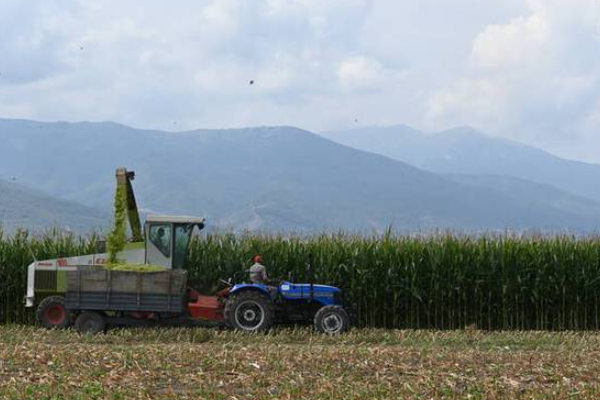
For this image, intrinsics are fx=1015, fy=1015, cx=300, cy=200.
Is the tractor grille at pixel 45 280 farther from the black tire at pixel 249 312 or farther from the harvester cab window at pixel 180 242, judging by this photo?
the black tire at pixel 249 312

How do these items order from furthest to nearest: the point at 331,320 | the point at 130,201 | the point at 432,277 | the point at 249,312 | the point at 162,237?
the point at 432,277 < the point at 130,201 < the point at 162,237 < the point at 331,320 < the point at 249,312

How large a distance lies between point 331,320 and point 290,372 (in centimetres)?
791

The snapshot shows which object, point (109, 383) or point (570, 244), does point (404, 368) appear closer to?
point (109, 383)

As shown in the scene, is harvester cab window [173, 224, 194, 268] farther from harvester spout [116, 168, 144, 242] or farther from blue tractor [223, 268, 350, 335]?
blue tractor [223, 268, 350, 335]

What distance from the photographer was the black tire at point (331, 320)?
860 inches

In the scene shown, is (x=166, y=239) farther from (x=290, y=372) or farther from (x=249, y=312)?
(x=290, y=372)

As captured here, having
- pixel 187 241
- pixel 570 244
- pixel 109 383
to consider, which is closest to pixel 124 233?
pixel 187 241

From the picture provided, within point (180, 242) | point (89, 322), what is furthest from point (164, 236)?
point (89, 322)

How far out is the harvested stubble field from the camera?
12.4m

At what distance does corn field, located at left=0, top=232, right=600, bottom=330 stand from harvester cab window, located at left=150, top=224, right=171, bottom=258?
4.66m

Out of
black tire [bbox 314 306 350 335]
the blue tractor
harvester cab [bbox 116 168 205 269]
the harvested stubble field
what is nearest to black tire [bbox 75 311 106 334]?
harvester cab [bbox 116 168 205 269]

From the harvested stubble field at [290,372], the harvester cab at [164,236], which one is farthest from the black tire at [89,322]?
the harvested stubble field at [290,372]

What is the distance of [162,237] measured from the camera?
22375 millimetres

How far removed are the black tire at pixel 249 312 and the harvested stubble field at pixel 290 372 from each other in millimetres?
1934
